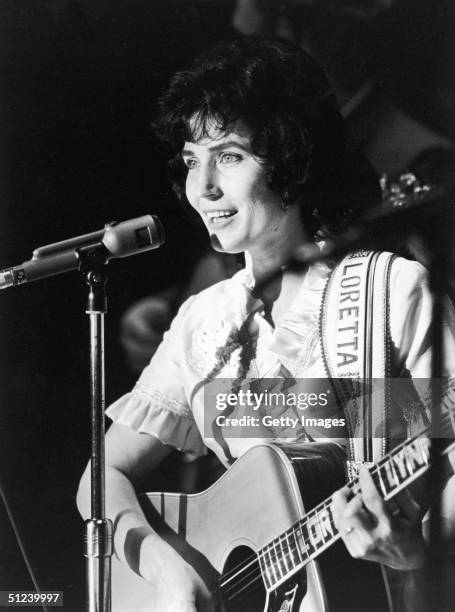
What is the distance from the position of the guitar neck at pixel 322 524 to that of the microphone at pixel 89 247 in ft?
1.98

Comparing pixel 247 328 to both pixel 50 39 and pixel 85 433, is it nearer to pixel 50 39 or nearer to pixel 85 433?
pixel 85 433

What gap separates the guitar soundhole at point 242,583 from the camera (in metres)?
1.50

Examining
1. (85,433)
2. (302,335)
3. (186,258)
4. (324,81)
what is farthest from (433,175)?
(85,433)

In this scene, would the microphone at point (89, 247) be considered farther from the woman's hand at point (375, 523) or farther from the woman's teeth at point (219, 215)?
the woman's hand at point (375, 523)

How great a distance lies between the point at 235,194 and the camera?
1622mm

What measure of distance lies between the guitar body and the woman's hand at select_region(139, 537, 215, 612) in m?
0.02

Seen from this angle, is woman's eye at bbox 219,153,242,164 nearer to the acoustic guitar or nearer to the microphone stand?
the microphone stand

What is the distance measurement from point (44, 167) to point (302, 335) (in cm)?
76

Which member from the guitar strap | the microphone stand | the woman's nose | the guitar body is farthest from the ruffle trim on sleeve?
the woman's nose

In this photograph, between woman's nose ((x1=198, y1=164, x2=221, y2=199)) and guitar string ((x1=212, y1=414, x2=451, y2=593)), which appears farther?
woman's nose ((x1=198, y1=164, x2=221, y2=199))

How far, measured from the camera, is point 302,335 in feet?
5.23

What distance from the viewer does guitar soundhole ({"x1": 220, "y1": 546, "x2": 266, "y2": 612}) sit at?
1.50 m

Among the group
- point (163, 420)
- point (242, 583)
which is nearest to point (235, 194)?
point (163, 420)

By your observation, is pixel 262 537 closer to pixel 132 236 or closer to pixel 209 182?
pixel 132 236
